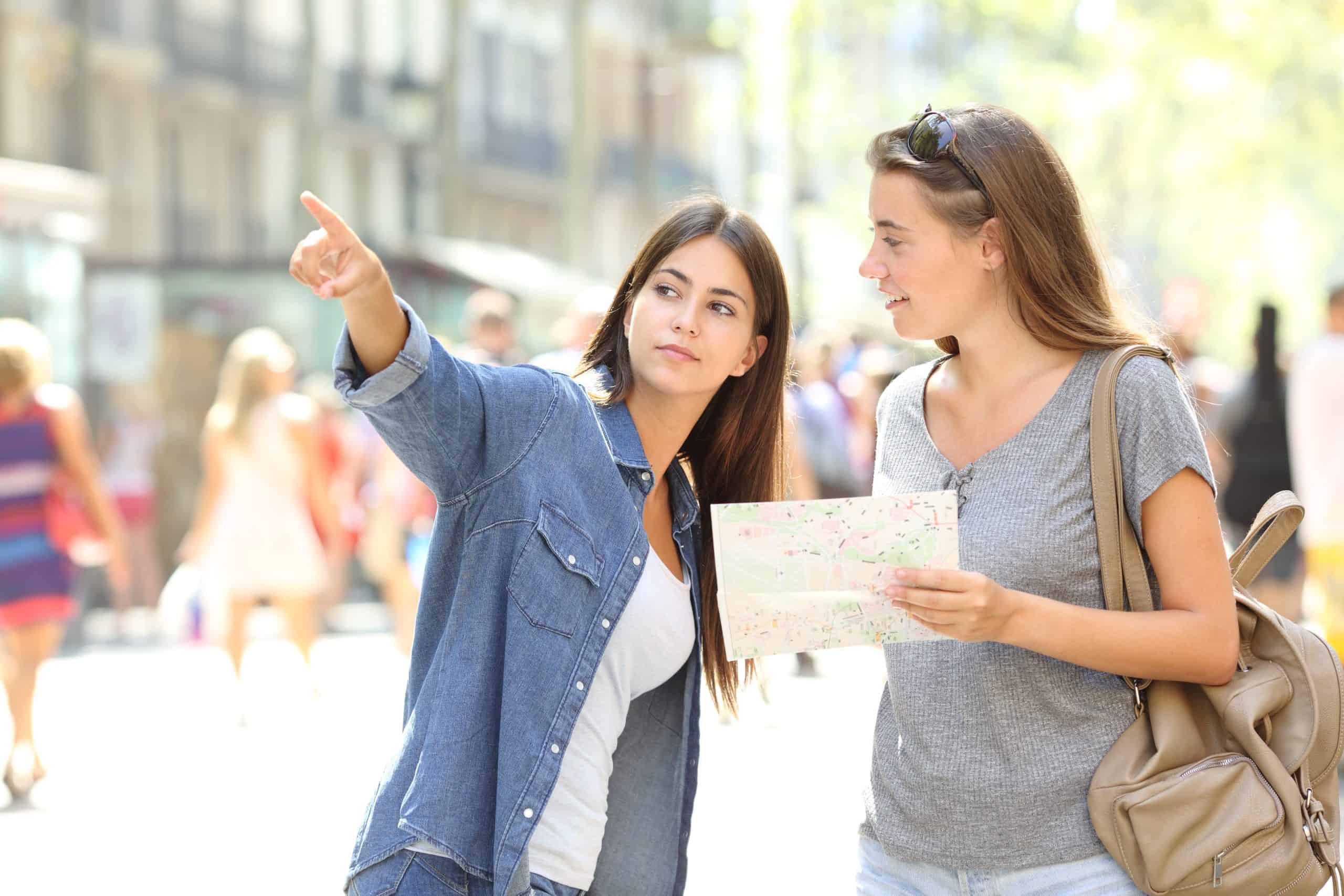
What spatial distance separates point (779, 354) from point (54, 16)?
19.3m

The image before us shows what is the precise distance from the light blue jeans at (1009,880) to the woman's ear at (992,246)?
0.93 m

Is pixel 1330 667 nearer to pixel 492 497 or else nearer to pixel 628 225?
pixel 492 497

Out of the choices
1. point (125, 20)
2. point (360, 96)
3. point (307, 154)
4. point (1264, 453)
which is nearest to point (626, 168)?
point (360, 96)

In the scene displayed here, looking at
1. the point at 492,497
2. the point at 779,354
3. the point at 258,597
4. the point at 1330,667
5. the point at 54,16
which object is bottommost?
the point at 258,597

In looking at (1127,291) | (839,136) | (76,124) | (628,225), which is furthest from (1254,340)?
(628,225)

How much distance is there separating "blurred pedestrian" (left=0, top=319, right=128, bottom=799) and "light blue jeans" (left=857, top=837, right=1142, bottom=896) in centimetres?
565

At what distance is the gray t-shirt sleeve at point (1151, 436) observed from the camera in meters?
2.48

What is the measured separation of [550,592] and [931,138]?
3.11 ft

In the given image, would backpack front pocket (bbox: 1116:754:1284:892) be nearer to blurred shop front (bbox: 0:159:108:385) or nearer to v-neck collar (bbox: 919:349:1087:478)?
v-neck collar (bbox: 919:349:1087:478)

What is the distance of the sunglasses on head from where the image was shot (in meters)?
2.65

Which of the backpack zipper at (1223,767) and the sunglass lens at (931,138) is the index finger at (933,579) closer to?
the backpack zipper at (1223,767)

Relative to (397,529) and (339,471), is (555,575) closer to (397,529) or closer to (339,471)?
(397,529)

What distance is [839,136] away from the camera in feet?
115

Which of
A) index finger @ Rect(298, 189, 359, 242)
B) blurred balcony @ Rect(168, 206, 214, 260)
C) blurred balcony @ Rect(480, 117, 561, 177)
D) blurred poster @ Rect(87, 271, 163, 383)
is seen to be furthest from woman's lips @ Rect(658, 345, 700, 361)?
blurred balcony @ Rect(480, 117, 561, 177)
